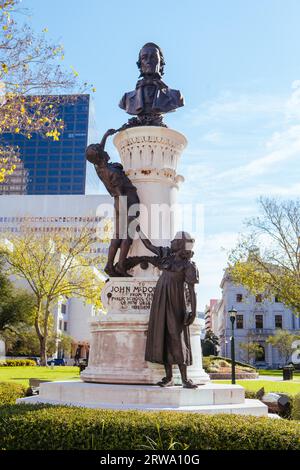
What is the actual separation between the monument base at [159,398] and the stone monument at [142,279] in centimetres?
2

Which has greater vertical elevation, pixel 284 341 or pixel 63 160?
pixel 63 160

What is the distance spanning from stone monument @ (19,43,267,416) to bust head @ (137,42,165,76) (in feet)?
0.08

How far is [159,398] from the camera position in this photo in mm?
7895

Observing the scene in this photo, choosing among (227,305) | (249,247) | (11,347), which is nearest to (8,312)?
(11,347)

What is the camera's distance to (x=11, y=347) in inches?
1793

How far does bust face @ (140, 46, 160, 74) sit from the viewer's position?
38.7 feet

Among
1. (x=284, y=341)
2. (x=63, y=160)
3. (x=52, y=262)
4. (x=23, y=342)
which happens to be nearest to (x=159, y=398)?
(x=52, y=262)

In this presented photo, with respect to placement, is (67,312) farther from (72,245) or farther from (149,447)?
(149,447)

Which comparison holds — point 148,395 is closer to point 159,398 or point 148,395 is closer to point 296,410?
point 159,398

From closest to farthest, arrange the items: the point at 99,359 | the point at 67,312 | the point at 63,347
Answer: the point at 99,359 → the point at 63,347 → the point at 67,312

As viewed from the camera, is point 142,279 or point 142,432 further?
point 142,279

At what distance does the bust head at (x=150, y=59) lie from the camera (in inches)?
465

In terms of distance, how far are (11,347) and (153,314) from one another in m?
40.1

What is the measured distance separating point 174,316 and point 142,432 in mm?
3309
